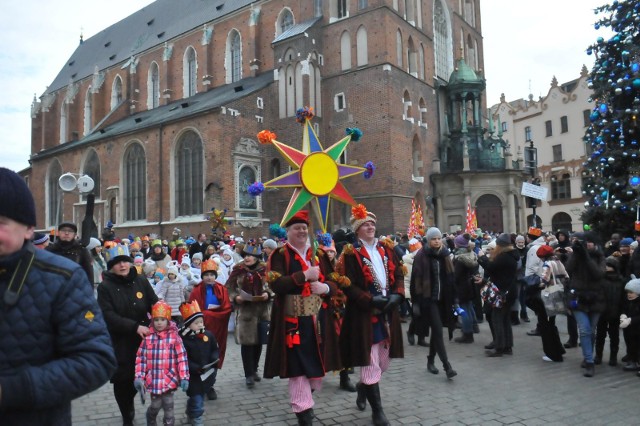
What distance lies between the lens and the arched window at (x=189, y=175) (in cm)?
2598

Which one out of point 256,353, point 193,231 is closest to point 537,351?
point 256,353

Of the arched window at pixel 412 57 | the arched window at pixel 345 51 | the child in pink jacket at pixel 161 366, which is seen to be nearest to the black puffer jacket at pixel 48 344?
the child in pink jacket at pixel 161 366

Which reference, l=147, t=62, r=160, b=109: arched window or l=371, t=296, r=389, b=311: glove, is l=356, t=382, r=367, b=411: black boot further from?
l=147, t=62, r=160, b=109: arched window

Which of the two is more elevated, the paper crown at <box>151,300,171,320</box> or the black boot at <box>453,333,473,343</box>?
the paper crown at <box>151,300,171,320</box>

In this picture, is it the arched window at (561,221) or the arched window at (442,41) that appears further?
the arched window at (561,221)

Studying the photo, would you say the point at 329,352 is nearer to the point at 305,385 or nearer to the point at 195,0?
the point at 305,385

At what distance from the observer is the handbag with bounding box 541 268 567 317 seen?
683 cm

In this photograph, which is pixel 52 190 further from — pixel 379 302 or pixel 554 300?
pixel 379 302

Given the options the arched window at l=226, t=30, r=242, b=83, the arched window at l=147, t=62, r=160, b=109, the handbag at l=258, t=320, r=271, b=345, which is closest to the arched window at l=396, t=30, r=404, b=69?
the arched window at l=226, t=30, r=242, b=83

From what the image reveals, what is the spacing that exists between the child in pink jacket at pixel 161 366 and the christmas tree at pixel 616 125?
9799mm

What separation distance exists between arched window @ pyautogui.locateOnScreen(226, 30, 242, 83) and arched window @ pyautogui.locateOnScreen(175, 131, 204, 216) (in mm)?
8092

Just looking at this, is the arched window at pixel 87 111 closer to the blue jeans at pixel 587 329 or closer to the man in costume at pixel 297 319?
the man in costume at pixel 297 319

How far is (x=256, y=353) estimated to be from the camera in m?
6.30

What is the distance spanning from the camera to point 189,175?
1044 inches
